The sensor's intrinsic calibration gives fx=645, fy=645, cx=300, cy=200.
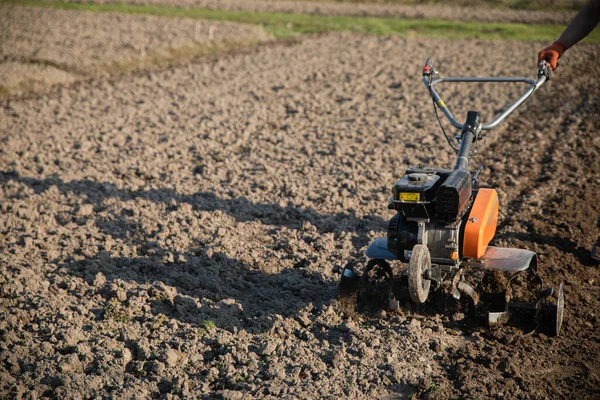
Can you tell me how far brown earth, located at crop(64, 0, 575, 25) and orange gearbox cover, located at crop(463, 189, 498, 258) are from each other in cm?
1902

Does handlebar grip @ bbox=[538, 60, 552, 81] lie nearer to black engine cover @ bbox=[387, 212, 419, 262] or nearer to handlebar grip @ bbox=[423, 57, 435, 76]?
handlebar grip @ bbox=[423, 57, 435, 76]

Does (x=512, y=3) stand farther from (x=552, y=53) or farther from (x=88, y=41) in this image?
(x=552, y=53)

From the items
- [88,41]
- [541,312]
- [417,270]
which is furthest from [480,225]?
[88,41]

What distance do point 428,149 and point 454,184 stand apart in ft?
16.2

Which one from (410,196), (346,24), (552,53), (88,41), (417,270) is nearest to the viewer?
(417,270)

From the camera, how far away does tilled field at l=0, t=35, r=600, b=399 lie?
14.7 feet

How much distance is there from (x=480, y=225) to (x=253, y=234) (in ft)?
9.04

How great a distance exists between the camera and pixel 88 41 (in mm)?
16266

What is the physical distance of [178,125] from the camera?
34.4ft

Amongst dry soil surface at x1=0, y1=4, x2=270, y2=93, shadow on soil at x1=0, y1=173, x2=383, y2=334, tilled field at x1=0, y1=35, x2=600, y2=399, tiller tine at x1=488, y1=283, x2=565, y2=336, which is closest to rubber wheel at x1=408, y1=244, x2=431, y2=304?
tilled field at x1=0, y1=35, x2=600, y2=399

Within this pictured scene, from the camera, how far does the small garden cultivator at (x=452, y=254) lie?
14.8 ft

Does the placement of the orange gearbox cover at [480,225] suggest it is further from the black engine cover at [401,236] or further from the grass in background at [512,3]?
the grass in background at [512,3]

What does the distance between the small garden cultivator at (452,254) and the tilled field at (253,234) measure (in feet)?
0.72

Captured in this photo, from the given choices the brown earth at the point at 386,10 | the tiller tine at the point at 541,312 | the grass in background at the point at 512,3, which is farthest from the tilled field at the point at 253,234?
the grass in background at the point at 512,3
